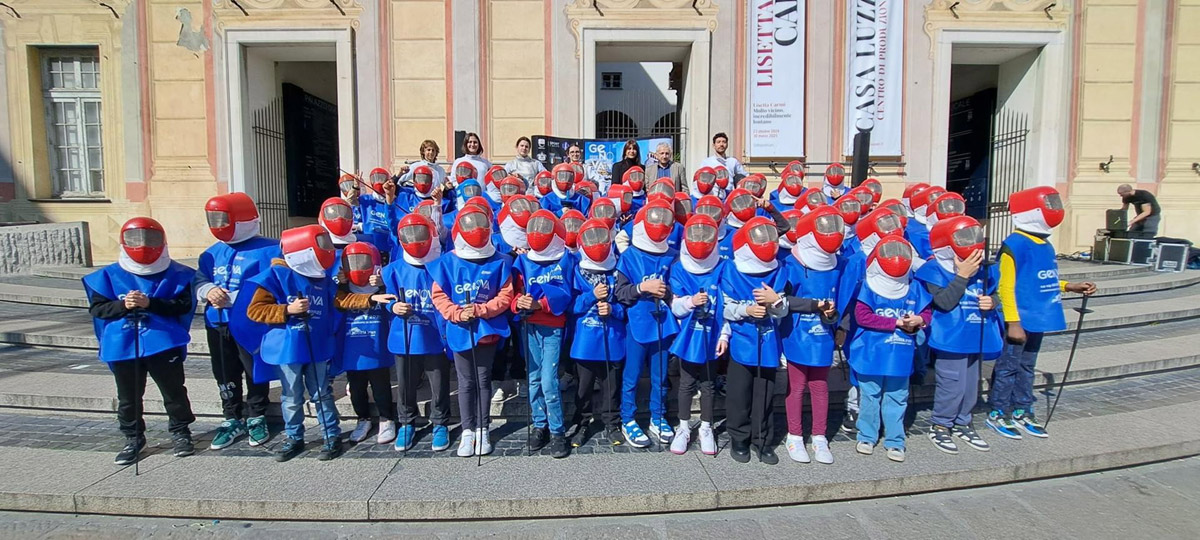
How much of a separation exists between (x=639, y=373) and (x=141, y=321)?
3614mm

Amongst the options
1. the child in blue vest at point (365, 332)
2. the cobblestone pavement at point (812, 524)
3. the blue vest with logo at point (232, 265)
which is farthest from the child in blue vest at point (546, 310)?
the blue vest with logo at point (232, 265)

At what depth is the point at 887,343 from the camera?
4.12 meters

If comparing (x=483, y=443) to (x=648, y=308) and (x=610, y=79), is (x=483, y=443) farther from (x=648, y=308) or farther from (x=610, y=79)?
(x=610, y=79)

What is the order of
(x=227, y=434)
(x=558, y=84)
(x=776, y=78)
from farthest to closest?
1. (x=558, y=84)
2. (x=776, y=78)
3. (x=227, y=434)

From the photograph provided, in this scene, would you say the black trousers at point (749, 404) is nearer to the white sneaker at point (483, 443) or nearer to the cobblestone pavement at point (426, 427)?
the cobblestone pavement at point (426, 427)

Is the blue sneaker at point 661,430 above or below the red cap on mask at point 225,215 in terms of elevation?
below

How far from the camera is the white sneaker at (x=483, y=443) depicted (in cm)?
426

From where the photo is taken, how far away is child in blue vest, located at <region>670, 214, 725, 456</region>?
4.13 meters

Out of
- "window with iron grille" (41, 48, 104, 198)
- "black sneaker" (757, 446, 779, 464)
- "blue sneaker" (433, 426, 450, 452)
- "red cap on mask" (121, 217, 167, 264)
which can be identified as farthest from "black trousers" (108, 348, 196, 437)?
"window with iron grille" (41, 48, 104, 198)

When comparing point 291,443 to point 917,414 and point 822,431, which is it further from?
point 917,414

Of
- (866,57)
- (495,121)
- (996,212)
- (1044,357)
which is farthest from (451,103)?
(996,212)

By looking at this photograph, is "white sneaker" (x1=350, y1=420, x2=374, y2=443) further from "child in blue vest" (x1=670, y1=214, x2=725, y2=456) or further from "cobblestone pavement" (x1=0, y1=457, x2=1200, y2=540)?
"child in blue vest" (x1=670, y1=214, x2=725, y2=456)

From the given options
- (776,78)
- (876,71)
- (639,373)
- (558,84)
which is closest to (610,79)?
(558,84)

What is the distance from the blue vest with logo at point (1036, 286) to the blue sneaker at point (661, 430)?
2.83m
